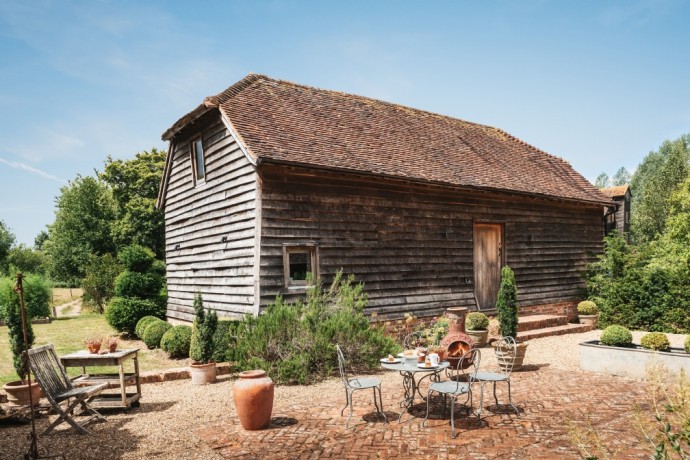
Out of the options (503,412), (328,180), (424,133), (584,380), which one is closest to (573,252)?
(424,133)

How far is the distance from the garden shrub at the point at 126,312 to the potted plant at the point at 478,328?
33.7 ft

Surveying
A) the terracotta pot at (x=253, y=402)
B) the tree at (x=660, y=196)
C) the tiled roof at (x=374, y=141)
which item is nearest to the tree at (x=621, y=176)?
the tree at (x=660, y=196)

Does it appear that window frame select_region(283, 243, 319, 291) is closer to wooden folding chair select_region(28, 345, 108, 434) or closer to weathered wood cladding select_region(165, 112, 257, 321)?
weathered wood cladding select_region(165, 112, 257, 321)

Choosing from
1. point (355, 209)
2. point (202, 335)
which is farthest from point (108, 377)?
point (355, 209)

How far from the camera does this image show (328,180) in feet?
37.2

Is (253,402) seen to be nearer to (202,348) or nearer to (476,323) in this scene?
(202,348)

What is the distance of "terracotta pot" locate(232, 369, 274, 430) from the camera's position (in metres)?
6.17

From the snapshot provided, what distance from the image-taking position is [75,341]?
1455cm

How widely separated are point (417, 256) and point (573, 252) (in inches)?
305

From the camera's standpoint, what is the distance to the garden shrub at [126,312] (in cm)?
1462

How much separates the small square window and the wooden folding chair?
15.0ft

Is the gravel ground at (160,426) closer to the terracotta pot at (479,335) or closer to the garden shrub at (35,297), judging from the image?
the terracotta pot at (479,335)

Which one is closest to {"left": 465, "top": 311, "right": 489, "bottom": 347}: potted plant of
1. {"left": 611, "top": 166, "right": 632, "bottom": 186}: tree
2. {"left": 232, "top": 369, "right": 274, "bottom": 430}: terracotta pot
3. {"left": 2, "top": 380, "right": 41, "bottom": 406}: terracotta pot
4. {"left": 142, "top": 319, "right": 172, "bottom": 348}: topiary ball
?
{"left": 232, "top": 369, "right": 274, "bottom": 430}: terracotta pot

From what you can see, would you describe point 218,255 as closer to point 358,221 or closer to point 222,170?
point 222,170
